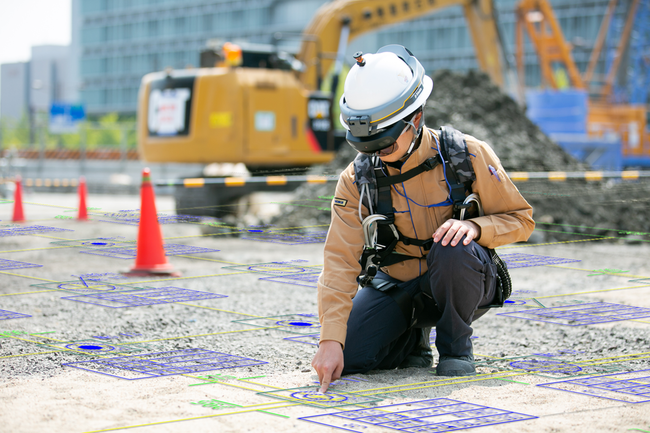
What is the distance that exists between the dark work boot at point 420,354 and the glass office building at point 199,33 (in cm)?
4742

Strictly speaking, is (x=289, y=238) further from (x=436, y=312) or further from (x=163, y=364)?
(x=436, y=312)

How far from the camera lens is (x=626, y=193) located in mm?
10719

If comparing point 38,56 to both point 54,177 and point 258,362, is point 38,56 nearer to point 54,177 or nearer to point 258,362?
point 54,177

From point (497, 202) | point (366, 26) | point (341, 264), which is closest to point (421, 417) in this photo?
point (341, 264)

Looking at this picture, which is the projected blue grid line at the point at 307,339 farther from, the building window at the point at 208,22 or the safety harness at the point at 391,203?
the building window at the point at 208,22

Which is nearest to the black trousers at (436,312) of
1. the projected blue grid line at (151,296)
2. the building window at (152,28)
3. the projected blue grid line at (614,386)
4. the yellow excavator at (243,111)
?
the projected blue grid line at (614,386)

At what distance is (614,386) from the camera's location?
294 centimetres

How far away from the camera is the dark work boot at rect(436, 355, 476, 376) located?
3.09 meters

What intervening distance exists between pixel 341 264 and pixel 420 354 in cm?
73

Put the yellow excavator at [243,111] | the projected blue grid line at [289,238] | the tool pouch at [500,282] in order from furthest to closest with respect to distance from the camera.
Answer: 1. the yellow excavator at [243,111]
2. the projected blue grid line at [289,238]
3. the tool pouch at [500,282]

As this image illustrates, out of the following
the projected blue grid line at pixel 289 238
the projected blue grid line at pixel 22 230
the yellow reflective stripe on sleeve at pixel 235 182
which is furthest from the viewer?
the yellow reflective stripe on sleeve at pixel 235 182

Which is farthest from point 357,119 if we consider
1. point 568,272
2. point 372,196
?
point 568,272

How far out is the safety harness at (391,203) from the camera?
121 inches

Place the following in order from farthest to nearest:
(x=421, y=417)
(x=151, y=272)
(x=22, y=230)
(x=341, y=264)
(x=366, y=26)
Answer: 1. (x=366, y=26)
2. (x=151, y=272)
3. (x=22, y=230)
4. (x=341, y=264)
5. (x=421, y=417)
